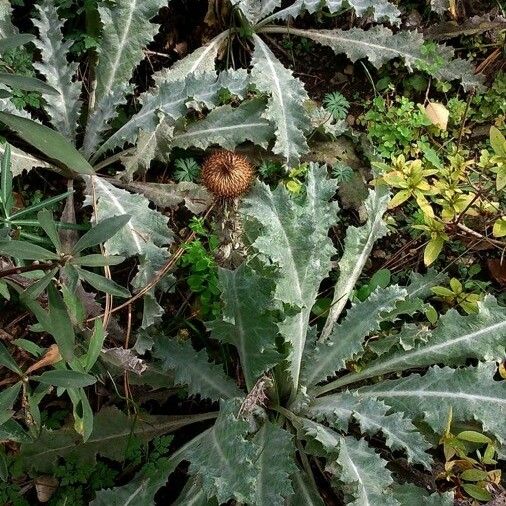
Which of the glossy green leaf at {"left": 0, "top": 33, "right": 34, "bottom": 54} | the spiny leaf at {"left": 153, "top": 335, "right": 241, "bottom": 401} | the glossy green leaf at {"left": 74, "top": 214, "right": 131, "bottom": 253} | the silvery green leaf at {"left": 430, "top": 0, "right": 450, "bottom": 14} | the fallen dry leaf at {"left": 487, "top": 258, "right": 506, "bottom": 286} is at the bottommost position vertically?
the fallen dry leaf at {"left": 487, "top": 258, "right": 506, "bottom": 286}

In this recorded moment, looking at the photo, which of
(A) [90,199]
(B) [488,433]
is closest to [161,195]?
(A) [90,199]

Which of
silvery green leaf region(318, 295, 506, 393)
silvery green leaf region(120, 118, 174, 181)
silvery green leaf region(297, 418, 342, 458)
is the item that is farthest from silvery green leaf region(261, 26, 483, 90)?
silvery green leaf region(297, 418, 342, 458)

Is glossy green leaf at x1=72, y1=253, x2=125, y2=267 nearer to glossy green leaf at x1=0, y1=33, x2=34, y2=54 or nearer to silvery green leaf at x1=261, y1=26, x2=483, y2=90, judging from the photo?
glossy green leaf at x1=0, y1=33, x2=34, y2=54

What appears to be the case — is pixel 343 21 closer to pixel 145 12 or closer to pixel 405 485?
pixel 145 12

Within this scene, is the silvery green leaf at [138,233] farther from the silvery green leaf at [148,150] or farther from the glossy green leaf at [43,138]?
the glossy green leaf at [43,138]

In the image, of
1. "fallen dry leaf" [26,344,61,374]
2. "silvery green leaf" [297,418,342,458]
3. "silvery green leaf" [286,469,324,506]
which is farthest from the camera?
"silvery green leaf" [286,469,324,506]

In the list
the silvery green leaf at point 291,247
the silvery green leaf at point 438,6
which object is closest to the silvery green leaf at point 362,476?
the silvery green leaf at point 291,247

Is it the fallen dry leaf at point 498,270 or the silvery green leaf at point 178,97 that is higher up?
the silvery green leaf at point 178,97

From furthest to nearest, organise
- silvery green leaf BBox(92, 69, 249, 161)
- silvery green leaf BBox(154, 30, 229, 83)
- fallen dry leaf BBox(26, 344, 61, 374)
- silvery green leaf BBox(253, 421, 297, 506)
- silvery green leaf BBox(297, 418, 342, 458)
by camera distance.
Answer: silvery green leaf BBox(154, 30, 229, 83) < silvery green leaf BBox(92, 69, 249, 161) < silvery green leaf BBox(297, 418, 342, 458) < silvery green leaf BBox(253, 421, 297, 506) < fallen dry leaf BBox(26, 344, 61, 374)
